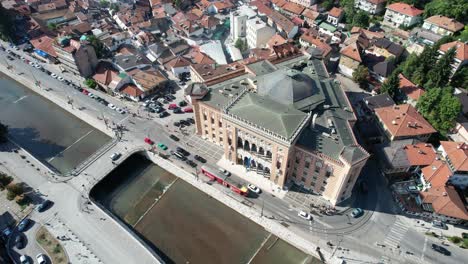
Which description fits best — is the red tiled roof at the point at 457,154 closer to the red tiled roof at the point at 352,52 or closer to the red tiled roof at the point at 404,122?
the red tiled roof at the point at 404,122

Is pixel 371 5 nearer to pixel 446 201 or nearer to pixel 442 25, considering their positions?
pixel 442 25

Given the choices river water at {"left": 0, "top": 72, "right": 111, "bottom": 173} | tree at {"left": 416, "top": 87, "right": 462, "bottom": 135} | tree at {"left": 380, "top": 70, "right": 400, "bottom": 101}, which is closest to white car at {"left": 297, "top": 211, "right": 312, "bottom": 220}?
tree at {"left": 416, "top": 87, "right": 462, "bottom": 135}

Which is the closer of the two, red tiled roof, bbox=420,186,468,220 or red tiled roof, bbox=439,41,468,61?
red tiled roof, bbox=420,186,468,220

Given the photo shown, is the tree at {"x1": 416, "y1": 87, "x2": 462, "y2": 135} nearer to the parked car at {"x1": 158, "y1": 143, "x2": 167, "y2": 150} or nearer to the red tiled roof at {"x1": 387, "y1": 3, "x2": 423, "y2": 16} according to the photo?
the red tiled roof at {"x1": 387, "y1": 3, "x2": 423, "y2": 16}

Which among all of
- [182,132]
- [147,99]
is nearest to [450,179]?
[182,132]

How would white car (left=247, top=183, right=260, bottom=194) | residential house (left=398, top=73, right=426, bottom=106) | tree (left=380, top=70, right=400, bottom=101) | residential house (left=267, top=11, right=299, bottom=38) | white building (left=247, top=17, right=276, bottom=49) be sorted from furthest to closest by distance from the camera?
residential house (left=267, top=11, right=299, bottom=38) < white building (left=247, top=17, right=276, bottom=49) < tree (left=380, top=70, right=400, bottom=101) < residential house (left=398, top=73, right=426, bottom=106) < white car (left=247, top=183, right=260, bottom=194)

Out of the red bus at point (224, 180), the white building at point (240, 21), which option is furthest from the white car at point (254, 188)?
the white building at point (240, 21)
